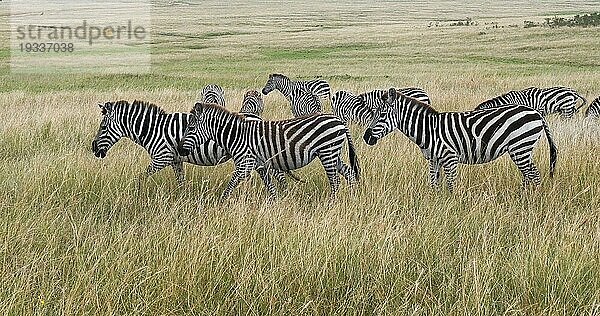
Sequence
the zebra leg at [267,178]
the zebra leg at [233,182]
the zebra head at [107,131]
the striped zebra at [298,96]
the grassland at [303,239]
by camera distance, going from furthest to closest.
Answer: the striped zebra at [298,96] → the zebra head at [107,131] → the zebra leg at [267,178] → the zebra leg at [233,182] → the grassland at [303,239]

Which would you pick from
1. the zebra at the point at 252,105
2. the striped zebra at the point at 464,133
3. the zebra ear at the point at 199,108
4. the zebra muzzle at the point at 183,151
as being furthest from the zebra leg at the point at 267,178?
the zebra at the point at 252,105

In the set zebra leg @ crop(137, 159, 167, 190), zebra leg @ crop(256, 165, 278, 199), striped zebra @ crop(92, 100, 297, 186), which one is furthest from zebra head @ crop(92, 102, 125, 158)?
zebra leg @ crop(256, 165, 278, 199)

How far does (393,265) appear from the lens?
4.46m

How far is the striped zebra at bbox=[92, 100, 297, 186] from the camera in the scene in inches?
284

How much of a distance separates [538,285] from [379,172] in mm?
3445

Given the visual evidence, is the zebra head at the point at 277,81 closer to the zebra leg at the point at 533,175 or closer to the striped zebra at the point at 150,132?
the striped zebra at the point at 150,132

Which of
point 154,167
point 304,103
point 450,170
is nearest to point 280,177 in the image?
Result: point 154,167

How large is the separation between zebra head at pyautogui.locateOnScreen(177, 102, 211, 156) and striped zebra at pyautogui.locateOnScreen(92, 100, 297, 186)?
13.2 inches

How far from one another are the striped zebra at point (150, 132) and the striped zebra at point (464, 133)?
149 centimetres

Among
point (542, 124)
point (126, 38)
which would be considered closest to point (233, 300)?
point (542, 124)

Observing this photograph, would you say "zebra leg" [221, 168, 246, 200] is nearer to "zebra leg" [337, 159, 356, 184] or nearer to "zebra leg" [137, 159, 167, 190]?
"zebra leg" [137, 159, 167, 190]

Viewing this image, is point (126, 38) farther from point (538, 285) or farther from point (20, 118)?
point (538, 285)

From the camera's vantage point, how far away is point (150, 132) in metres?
7.43

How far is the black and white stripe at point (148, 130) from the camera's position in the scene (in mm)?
7246
